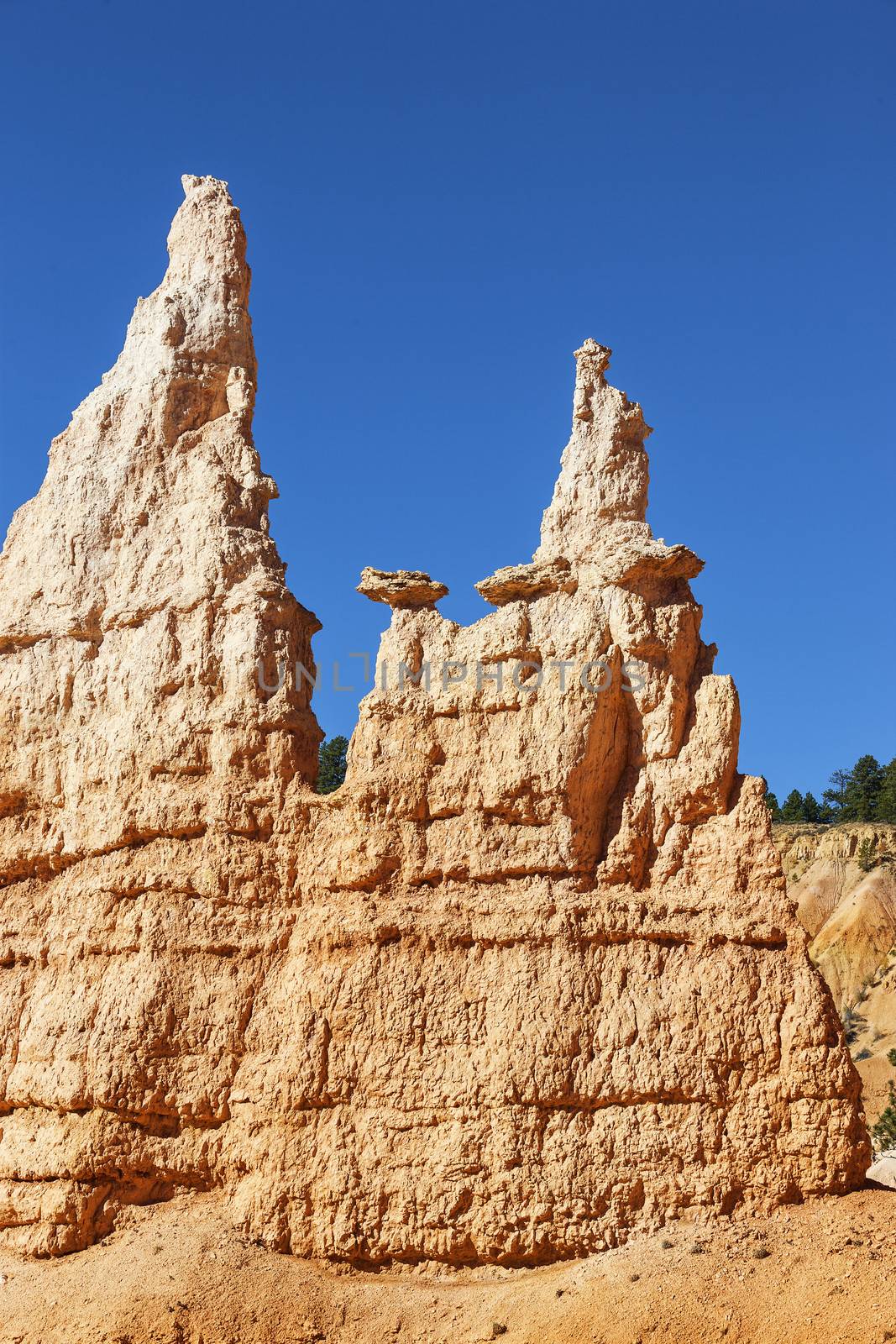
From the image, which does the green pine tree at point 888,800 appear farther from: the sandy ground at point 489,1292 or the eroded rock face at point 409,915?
the sandy ground at point 489,1292

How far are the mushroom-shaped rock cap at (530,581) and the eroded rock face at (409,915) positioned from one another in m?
0.05

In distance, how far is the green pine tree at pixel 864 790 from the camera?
58.7m

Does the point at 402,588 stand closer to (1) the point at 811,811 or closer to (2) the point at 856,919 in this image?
(2) the point at 856,919

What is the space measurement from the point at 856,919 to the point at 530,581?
3120 cm

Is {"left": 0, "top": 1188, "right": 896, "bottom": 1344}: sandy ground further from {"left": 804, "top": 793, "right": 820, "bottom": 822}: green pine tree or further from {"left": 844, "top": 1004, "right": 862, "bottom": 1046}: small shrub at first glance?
{"left": 804, "top": 793, "right": 820, "bottom": 822}: green pine tree

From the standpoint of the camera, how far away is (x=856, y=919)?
1944 inches

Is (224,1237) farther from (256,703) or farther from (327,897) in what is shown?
(256,703)

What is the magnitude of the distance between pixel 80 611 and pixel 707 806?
10676 millimetres

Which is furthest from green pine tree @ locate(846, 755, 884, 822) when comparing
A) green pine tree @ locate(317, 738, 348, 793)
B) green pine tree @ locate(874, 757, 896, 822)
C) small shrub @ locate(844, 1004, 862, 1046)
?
green pine tree @ locate(317, 738, 348, 793)

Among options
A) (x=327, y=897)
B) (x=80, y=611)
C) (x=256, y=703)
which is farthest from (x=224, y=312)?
(x=327, y=897)

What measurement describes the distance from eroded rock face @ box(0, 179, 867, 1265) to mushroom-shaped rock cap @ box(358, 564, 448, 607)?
2.5 inches

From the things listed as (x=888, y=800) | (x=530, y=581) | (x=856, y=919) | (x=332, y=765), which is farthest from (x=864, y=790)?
(x=530, y=581)

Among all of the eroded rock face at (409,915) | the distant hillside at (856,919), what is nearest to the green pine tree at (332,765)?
the distant hillside at (856,919)

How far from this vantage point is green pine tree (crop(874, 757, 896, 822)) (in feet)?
185
